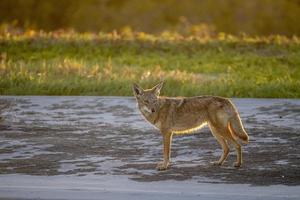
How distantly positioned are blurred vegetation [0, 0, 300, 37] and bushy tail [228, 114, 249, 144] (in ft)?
103

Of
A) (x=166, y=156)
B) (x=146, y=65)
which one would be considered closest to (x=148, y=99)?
(x=166, y=156)

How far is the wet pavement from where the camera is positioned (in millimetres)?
9219

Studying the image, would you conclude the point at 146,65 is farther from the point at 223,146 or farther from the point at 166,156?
the point at 166,156

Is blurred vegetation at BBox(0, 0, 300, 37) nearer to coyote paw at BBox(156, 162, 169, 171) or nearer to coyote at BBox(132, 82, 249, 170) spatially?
coyote at BBox(132, 82, 249, 170)

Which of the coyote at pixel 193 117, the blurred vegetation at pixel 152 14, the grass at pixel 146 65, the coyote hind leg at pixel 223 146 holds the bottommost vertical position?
the coyote hind leg at pixel 223 146

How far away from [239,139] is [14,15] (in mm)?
35932

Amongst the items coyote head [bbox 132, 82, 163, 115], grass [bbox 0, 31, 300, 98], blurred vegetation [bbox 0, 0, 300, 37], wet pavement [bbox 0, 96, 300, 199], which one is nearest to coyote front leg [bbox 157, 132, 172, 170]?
wet pavement [bbox 0, 96, 300, 199]

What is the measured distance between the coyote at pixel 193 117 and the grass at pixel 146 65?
16.8 feet

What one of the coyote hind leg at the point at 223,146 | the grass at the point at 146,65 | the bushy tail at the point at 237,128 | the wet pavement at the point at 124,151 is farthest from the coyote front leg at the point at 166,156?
the grass at the point at 146,65

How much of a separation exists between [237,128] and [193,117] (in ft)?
1.88

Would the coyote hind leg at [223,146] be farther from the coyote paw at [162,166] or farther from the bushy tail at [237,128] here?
the coyote paw at [162,166]

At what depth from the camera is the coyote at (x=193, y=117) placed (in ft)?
33.1

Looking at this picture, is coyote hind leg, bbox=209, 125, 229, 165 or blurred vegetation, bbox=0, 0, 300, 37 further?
blurred vegetation, bbox=0, 0, 300, 37

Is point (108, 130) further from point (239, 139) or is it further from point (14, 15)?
point (14, 15)
